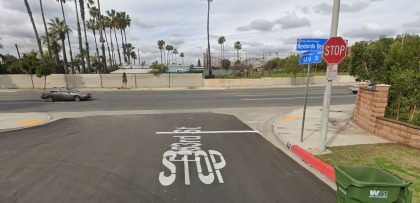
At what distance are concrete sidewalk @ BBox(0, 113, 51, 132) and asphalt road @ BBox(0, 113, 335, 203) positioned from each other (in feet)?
3.84

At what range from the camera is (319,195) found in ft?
16.3

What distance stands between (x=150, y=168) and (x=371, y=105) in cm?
829

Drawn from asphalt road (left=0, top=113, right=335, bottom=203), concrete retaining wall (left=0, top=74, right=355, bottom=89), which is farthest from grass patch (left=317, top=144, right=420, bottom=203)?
concrete retaining wall (left=0, top=74, right=355, bottom=89)

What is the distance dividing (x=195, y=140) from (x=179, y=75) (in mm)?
31302

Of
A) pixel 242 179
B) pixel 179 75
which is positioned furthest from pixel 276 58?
pixel 242 179

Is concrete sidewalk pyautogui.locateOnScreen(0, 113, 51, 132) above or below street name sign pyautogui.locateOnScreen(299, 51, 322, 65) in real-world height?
below

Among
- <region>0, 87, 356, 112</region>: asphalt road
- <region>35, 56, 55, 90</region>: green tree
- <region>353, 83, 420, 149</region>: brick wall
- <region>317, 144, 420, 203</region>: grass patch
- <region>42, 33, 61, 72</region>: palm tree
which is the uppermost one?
<region>42, 33, 61, 72</region>: palm tree

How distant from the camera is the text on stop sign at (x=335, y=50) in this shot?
6.75m

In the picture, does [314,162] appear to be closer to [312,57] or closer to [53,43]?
[312,57]

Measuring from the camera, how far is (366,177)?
352cm

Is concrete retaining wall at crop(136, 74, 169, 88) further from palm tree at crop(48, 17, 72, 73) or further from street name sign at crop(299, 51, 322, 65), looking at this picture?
street name sign at crop(299, 51, 322, 65)

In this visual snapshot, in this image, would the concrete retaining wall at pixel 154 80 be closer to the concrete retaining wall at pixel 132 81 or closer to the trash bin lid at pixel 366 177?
the concrete retaining wall at pixel 132 81

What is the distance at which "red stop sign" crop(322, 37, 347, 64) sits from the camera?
6754 millimetres

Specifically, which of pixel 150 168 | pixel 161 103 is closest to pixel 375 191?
pixel 150 168
